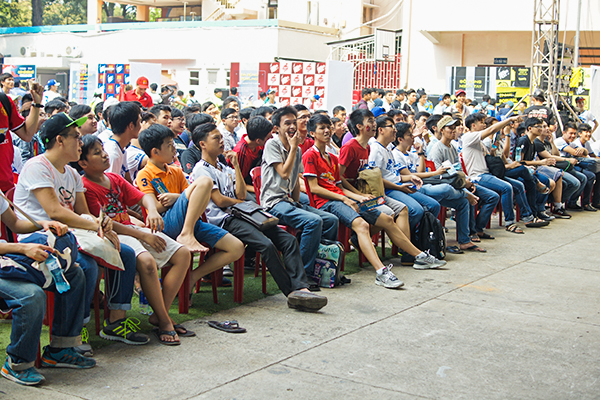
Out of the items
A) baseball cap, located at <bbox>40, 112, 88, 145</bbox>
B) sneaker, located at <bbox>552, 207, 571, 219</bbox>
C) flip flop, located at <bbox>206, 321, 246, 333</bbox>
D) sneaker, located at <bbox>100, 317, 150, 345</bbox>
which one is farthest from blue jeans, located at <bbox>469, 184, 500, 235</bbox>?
baseball cap, located at <bbox>40, 112, 88, 145</bbox>

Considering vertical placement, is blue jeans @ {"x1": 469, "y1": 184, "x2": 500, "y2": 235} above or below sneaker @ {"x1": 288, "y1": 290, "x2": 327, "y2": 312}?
above

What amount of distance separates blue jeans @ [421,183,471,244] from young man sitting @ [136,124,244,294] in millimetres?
3159

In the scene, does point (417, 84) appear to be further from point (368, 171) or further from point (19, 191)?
point (19, 191)

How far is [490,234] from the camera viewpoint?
27.2 ft

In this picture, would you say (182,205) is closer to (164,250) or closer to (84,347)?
(164,250)

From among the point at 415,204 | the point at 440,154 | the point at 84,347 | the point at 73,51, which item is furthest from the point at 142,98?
the point at 73,51

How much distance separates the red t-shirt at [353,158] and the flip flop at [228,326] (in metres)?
2.52

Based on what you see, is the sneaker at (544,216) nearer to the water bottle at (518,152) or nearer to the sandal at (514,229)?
the water bottle at (518,152)

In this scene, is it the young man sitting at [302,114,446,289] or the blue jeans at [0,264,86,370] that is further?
the young man sitting at [302,114,446,289]

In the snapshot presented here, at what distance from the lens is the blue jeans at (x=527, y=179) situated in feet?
29.5

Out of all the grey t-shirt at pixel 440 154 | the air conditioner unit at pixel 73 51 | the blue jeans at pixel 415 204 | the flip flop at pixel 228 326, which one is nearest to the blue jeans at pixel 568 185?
the grey t-shirt at pixel 440 154

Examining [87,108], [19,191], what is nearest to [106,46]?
[87,108]

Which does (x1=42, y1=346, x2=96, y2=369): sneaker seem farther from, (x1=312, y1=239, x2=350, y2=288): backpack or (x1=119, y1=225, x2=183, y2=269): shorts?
(x1=312, y1=239, x2=350, y2=288): backpack

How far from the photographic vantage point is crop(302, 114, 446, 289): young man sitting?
5.87 m
